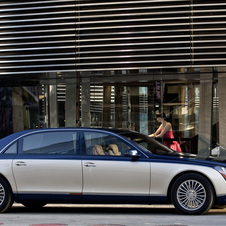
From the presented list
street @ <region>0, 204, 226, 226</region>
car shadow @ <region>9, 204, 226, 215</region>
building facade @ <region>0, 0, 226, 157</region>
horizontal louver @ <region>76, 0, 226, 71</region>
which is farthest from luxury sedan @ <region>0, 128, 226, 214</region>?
building facade @ <region>0, 0, 226, 157</region>

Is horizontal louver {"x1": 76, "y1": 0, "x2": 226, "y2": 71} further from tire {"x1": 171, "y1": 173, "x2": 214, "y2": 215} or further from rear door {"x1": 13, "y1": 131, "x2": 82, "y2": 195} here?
tire {"x1": 171, "y1": 173, "x2": 214, "y2": 215}

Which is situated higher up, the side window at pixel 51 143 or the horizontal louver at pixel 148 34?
the horizontal louver at pixel 148 34

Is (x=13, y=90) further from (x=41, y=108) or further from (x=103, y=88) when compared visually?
(x=103, y=88)

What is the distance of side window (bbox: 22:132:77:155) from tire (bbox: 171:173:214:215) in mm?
1788

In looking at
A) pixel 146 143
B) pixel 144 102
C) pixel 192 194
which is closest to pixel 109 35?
pixel 144 102

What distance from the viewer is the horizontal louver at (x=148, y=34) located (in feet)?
50.1

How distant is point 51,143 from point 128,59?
6.11 metres

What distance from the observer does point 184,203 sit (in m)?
9.27

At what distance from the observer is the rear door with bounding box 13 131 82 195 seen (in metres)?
9.59

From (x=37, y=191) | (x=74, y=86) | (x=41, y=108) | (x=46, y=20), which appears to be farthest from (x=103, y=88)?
(x=37, y=191)

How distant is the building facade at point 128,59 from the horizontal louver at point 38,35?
27mm

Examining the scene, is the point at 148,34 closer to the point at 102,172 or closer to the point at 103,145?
the point at 103,145

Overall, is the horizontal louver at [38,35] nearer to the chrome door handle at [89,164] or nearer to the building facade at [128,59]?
the building facade at [128,59]

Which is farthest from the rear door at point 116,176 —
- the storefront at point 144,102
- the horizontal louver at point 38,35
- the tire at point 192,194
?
the storefront at point 144,102
